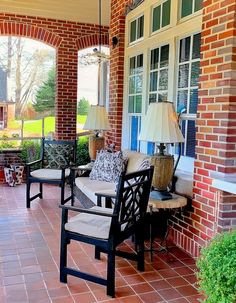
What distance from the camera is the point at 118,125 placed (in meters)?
5.29

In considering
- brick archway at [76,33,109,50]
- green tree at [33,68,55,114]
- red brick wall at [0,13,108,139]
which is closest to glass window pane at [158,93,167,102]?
red brick wall at [0,13,108,139]

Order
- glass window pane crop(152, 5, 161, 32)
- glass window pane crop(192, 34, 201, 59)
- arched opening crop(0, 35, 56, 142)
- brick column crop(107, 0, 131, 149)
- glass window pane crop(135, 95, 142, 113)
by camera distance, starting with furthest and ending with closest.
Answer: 1. arched opening crop(0, 35, 56, 142)
2. brick column crop(107, 0, 131, 149)
3. glass window pane crop(135, 95, 142, 113)
4. glass window pane crop(152, 5, 161, 32)
5. glass window pane crop(192, 34, 201, 59)

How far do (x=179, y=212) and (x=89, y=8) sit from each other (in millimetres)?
4318

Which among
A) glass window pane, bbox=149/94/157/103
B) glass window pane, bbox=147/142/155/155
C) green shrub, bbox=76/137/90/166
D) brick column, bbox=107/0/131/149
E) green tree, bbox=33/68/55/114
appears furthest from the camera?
green tree, bbox=33/68/55/114

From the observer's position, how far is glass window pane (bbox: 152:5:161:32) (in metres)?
4.25

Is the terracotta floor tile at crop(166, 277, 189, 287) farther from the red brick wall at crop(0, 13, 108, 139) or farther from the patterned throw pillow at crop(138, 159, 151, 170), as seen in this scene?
the red brick wall at crop(0, 13, 108, 139)

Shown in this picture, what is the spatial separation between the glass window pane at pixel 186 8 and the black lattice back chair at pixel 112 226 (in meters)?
1.82

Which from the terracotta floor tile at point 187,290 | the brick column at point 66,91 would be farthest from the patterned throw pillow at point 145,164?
the brick column at point 66,91

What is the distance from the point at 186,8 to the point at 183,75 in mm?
681

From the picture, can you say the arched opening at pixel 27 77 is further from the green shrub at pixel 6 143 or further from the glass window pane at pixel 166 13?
the glass window pane at pixel 166 13

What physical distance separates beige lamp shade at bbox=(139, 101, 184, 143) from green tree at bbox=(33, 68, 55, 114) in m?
9.15

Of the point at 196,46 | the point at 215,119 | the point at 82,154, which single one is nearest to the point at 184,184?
the point at 215,119

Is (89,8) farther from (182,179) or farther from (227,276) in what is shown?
(227,276)

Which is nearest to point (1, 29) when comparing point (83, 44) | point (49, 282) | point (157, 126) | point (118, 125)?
point (83, 44)
